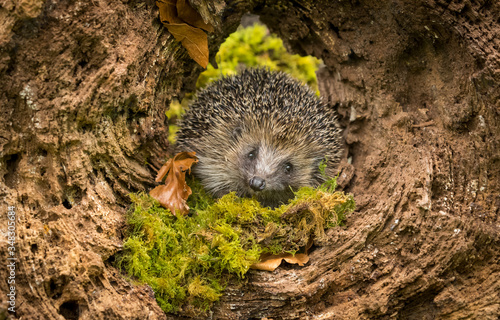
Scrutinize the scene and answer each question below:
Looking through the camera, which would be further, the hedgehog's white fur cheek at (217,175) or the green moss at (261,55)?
the green moss at (261,55)

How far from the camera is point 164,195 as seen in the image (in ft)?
12.2

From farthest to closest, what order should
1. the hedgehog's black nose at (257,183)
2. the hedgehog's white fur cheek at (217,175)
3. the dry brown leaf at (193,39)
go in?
the hedgehog's white fur cheek at (217,175) < the hedgehog's black nose at (257,183) < the dry brown leaf at (193,39)

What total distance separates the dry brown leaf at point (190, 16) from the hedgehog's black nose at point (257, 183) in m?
1.38

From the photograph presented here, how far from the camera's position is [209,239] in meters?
3.32

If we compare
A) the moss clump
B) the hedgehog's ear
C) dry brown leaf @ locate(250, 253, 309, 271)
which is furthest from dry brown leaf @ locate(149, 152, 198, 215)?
dry brown leaf @ locate(250, 253, 309, 271)

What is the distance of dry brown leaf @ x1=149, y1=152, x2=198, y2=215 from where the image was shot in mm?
3688

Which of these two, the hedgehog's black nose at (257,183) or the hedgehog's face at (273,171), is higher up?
the hedgehog's black nose at (257,183)

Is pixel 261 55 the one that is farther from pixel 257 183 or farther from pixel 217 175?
pixel 257 183

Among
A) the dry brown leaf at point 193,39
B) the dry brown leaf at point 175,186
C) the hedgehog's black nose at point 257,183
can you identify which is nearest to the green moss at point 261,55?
the dry brown leaf at point 193,39

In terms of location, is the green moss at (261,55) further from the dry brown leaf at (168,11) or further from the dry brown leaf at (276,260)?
the dry brown leaf at (276,260)

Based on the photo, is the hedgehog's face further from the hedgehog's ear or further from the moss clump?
the moss clump

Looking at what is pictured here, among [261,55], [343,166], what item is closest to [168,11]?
[343,166]

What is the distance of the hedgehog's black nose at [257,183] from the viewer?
3852mm

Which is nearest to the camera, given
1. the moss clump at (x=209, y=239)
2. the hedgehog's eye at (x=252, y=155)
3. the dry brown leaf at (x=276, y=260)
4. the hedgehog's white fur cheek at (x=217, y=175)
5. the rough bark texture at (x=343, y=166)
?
the rough bark texture at (x=343, y=166)
